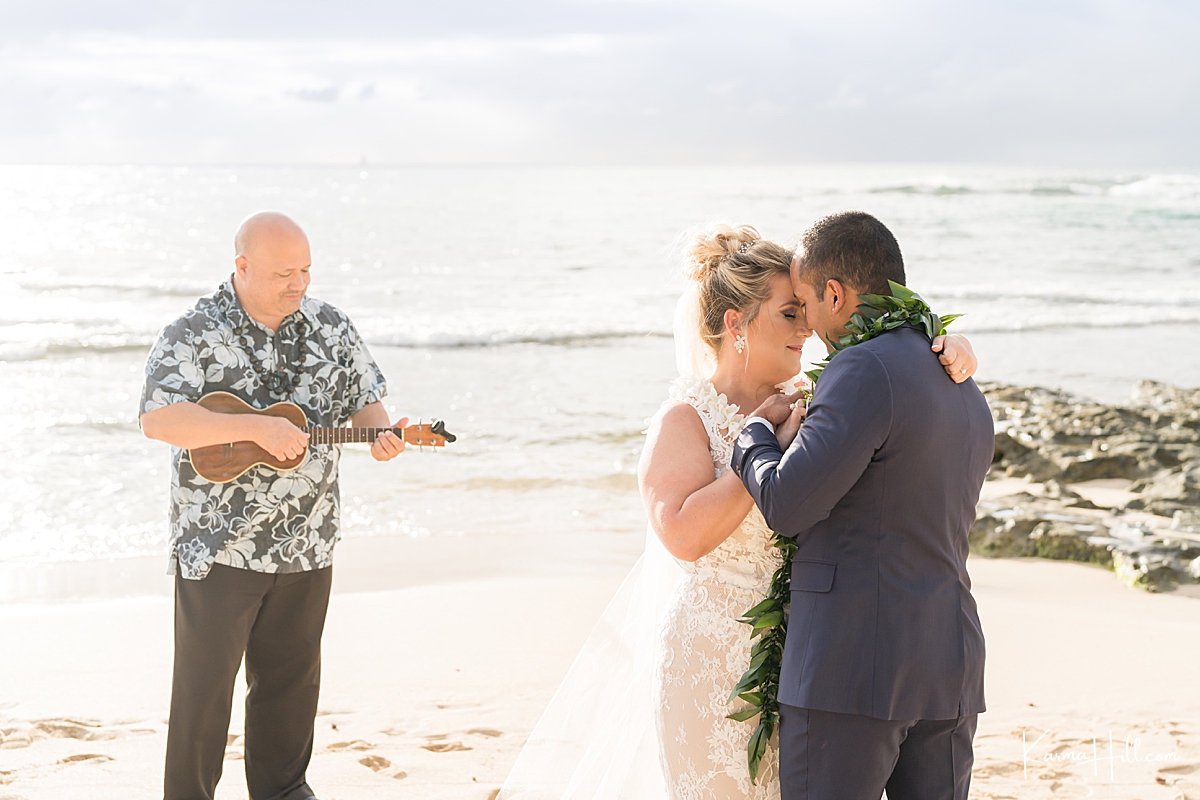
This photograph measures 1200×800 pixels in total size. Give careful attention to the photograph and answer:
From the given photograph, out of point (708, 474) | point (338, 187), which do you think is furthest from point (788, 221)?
point (338, 187)

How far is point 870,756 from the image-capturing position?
91.8 inches

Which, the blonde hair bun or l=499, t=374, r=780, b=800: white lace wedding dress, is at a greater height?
the blonde hair bun

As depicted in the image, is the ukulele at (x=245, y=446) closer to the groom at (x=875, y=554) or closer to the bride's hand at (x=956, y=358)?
the groom at (x=875, y=554)

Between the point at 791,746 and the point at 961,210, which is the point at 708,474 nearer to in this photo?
the point at 791,746

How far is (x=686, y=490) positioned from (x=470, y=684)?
3.46 meters

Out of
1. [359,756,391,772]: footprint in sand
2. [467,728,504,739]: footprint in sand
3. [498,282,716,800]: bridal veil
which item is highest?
[498,282,716,800]: bridal veil

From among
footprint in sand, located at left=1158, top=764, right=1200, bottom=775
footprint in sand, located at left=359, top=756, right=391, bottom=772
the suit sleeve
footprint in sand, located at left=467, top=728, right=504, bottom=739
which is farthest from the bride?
footprint in sand, located at left=1158, top=764, right=1200, bottom=775

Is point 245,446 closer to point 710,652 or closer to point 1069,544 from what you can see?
point 710,652

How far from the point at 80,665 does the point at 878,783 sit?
198 inches

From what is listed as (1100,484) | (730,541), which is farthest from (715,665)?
(1100,484)

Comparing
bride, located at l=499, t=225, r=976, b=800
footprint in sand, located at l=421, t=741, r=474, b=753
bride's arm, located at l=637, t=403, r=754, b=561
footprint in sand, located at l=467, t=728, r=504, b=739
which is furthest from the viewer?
footprint in sand, located at l=467, t=728, r=504, b=739

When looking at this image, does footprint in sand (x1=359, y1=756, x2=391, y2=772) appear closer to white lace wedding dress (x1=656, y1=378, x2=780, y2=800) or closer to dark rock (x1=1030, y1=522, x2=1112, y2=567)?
white lace wedding dress (x1=656, y1=378, x2=780, y2=800)

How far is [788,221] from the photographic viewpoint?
4191 cm

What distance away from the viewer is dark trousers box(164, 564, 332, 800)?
3760 mm
